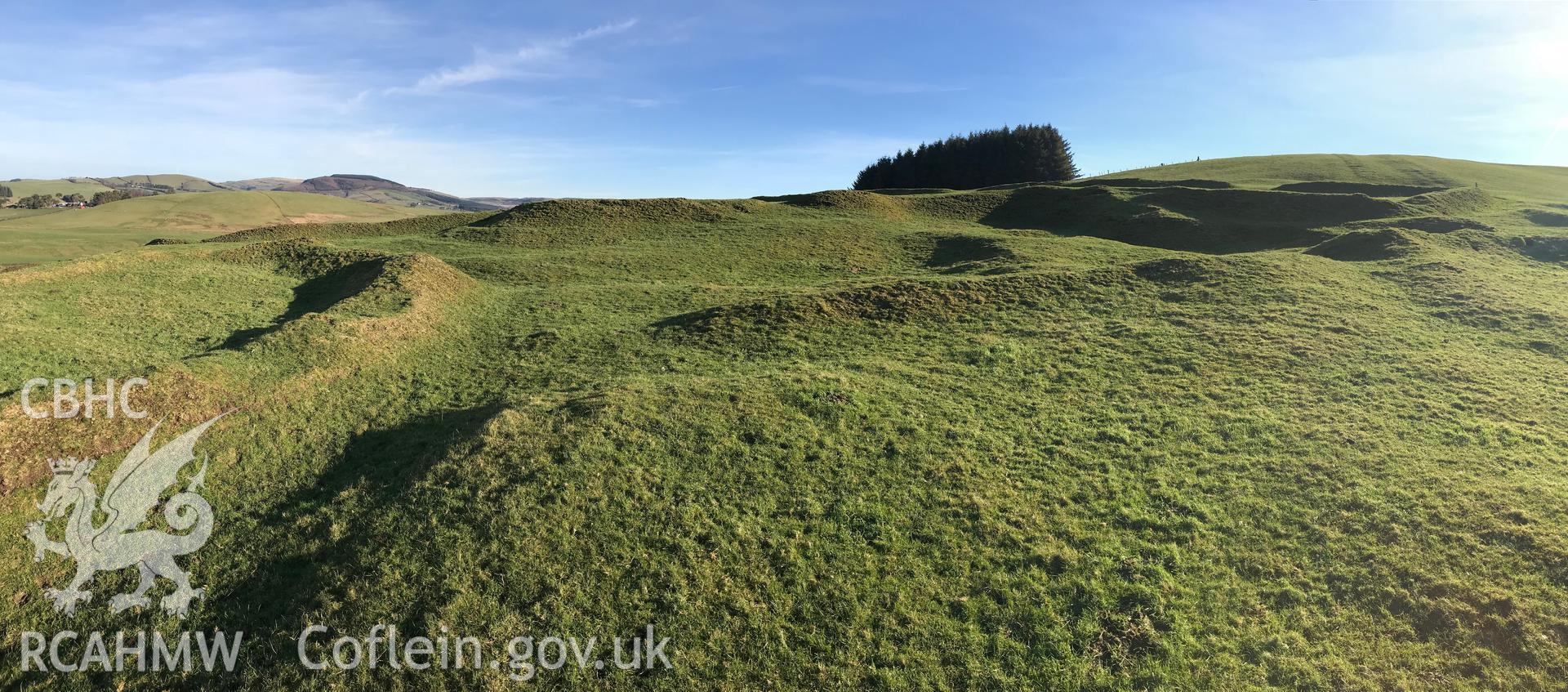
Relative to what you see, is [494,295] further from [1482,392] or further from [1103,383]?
[1482,392]

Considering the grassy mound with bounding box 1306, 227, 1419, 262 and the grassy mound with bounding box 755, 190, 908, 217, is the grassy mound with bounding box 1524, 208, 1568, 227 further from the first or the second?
the grassy mound with bounding box 755, 190, 908, 217

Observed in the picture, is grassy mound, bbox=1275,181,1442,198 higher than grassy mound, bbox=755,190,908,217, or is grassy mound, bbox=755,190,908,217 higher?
grassy mound, bbox=1275,181,1442,198

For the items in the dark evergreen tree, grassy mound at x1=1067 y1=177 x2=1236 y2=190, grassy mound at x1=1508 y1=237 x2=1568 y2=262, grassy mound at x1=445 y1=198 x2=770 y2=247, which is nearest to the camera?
grassy mound at x1=1508 y1=237 x2=1568 y2=262

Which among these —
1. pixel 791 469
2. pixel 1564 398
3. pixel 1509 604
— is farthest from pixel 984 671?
pixel 1564 398

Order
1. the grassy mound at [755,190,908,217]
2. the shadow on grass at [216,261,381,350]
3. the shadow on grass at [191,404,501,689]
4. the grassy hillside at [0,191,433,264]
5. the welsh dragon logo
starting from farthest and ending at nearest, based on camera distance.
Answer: the grassy hillside at [0,191,433,264], the grassy mound at [755,190,908,217], the shadow on grass at [216,261,381,350], the welsh dragon logo, the shadow on grass at [191,404,501,689]

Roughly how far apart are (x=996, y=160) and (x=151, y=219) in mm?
127671

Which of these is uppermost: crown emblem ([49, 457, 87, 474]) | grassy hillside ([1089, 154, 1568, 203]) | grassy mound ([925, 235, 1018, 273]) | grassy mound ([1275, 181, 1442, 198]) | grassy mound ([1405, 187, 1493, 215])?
grassy hillside ([1089, 154, 1568, 203])

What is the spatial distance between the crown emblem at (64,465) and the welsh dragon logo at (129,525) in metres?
0.01

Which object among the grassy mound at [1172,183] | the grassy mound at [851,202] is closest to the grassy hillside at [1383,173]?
the grassy mound at [1172,183]

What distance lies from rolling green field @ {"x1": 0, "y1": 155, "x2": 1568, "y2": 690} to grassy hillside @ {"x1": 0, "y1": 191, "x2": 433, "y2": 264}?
182 ft

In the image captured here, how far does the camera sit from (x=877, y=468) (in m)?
12.4

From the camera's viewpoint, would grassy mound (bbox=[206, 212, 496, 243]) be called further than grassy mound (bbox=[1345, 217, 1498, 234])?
Yes

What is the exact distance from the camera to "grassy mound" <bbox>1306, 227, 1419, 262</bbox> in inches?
1092

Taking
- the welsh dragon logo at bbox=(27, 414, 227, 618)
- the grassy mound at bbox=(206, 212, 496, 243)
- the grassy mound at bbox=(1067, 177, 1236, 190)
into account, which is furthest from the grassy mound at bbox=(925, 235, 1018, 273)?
the grassy mound at bbox=(206, 212, 496, 243)
